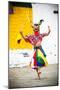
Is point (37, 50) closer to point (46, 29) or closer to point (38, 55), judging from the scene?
point (38, 55)

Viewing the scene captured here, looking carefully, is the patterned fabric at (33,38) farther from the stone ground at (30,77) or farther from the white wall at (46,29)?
the stone ground at (30,77)

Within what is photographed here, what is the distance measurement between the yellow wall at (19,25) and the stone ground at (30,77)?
0.64 ft

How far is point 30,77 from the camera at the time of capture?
155cm

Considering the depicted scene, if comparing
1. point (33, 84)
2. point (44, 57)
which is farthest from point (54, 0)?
point (33, 84)

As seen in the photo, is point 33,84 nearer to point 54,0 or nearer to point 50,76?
point 50,76

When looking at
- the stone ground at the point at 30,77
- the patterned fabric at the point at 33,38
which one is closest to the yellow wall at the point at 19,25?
the patterned fabric at the point at 33,38

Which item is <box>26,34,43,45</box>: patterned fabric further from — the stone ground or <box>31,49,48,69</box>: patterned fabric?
the stone ground

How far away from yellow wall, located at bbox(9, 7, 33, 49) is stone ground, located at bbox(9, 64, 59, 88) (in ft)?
0.64

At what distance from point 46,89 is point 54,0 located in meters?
0.77

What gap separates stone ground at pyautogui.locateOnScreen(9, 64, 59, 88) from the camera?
1.52 m

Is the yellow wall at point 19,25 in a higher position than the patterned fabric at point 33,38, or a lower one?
higher

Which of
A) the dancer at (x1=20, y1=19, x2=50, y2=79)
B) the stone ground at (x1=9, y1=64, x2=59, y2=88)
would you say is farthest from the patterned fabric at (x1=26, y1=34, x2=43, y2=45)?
the stone ground at (x1=9, y1=64, x2=59, y2=88)

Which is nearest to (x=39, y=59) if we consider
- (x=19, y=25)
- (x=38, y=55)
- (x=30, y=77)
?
(x=38, y=55)

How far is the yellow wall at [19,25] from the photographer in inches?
59.6
